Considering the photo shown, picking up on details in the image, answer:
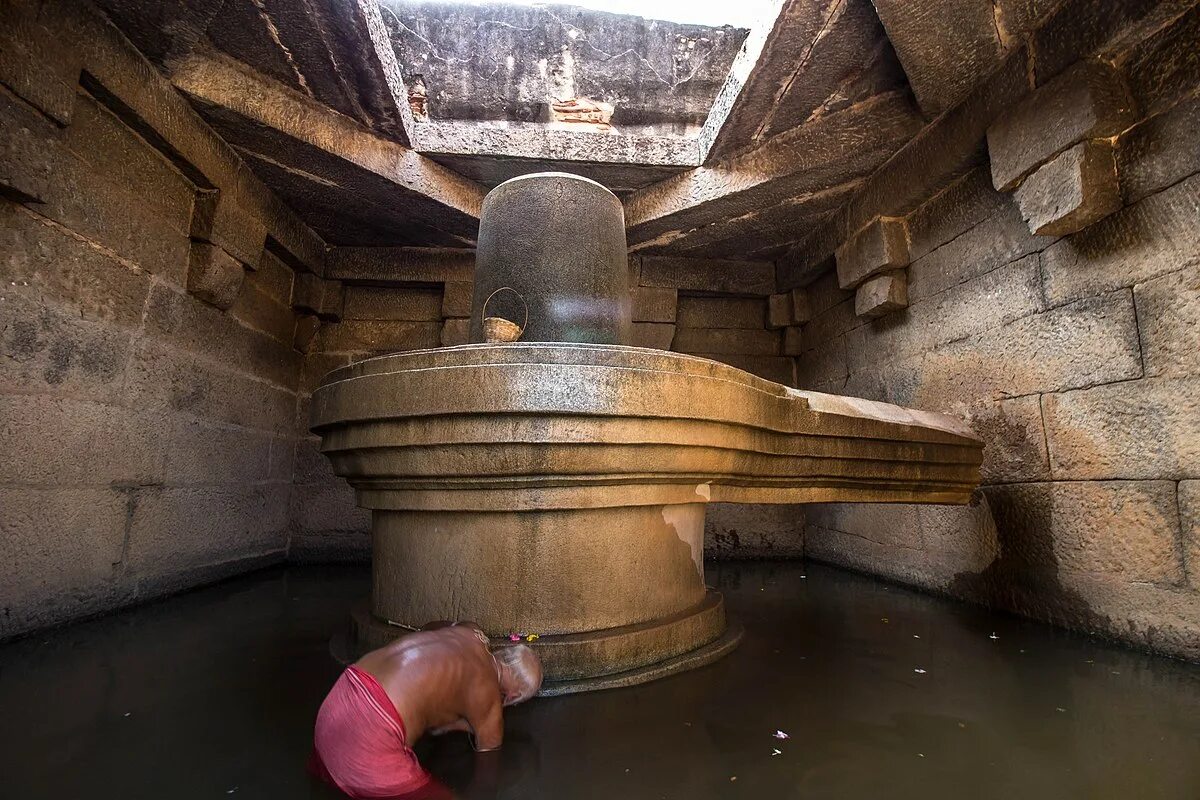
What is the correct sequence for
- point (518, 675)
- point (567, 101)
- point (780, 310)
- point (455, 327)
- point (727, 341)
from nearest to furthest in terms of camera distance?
1. point (518, 675)
2. point (567, 101)
3. point (455, 327)
4. point (780, 310)
5. point (727, 341)

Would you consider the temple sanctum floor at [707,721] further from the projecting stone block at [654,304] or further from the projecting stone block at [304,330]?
the projecting stone block at [654,304]

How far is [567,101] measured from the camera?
402 centimetres

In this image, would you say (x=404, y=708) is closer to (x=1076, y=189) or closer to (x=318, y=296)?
(x=1076, y=189)

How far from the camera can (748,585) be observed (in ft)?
11.8

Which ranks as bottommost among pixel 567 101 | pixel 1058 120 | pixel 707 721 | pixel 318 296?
pixel 707 721

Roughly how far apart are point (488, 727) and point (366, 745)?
0.33 meters

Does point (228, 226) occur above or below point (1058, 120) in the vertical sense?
below

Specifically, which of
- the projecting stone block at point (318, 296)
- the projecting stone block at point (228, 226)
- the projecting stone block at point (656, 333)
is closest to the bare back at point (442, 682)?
the projecting stone block at point (228, 226)

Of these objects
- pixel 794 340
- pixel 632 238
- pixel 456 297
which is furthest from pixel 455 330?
pixel 794 340

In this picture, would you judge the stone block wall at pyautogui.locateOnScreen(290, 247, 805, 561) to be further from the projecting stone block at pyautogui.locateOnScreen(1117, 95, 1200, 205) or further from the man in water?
the man in water

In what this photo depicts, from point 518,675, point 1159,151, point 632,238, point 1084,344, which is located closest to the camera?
point 518,675

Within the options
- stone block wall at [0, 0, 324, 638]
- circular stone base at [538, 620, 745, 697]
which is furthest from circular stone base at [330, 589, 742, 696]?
stone block wall at [0, 0, 324, 638]

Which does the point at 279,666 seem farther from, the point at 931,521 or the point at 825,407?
the point at 931,521

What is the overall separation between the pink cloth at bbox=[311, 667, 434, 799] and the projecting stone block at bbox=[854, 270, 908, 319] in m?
3.54
